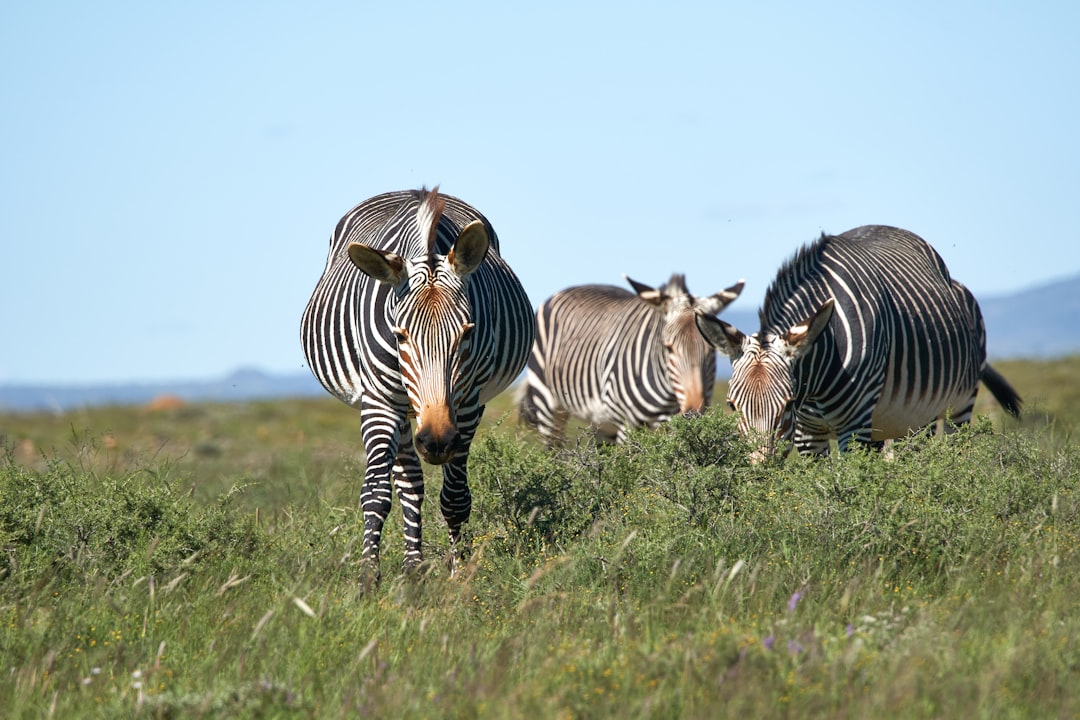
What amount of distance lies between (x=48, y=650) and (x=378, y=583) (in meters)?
2.11

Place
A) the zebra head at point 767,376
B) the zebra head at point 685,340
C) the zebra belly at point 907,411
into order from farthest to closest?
the zebra head at point 685,340 < the zebra belly at point 907,411 < the zebra head at point 767,376

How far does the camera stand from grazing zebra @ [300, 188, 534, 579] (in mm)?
6070

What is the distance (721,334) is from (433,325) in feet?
8.90

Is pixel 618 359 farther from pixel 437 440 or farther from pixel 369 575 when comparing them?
pixel 437 440

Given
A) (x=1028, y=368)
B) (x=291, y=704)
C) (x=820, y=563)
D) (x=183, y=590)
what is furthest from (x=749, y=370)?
(x=1028, y=368)

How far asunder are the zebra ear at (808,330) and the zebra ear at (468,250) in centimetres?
250

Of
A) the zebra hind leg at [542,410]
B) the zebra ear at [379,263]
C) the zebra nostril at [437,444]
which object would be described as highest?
the zebra ear at [379,263]

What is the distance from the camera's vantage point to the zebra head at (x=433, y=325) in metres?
5.89

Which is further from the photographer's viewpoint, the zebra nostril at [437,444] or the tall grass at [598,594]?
the zebra nostril at [437,444]

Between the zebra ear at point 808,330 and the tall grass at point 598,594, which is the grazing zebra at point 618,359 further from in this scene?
the tall grass at point 598,594

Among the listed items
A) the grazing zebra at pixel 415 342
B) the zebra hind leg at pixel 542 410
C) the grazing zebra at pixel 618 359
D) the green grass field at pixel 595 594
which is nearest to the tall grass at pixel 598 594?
the green grass field at pixel 595 594

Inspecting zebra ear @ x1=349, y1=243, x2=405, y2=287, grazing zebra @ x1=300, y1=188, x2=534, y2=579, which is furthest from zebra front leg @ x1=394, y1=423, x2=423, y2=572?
zebra ear @ x1=349, y1=243, x2=405, y2=287

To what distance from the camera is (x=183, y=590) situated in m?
5.43

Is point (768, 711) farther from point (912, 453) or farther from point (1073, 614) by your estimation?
point (912, 453)
